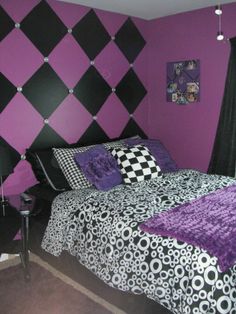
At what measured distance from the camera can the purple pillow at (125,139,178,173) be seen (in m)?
3.30

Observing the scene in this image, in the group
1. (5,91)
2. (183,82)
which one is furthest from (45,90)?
(183,82)

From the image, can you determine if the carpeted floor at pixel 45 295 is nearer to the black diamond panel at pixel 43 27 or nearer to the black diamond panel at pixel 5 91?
the black diamond panel at pixel 5 91

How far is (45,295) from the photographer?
2.47 m

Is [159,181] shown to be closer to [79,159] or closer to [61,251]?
[79,159]

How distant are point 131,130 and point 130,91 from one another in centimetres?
45

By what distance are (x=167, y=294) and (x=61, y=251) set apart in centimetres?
99

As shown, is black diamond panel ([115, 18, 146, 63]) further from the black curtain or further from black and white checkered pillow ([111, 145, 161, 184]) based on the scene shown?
black and white checkered pillow ([111, 145, 161, 184])

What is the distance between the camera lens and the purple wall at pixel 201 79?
11.1 feet

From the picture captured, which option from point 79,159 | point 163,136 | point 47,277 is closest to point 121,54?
point 163,136

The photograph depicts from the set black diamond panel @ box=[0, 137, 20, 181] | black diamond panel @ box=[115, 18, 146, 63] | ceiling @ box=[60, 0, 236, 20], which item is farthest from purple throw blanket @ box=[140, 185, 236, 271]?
black diamond panel @ box=[115, 18, 146, 63]

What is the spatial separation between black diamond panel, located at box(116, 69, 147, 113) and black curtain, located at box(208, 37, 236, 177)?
40.3 inches

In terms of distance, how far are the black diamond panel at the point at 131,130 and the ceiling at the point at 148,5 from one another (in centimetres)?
119

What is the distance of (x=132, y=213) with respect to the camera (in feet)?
7.30

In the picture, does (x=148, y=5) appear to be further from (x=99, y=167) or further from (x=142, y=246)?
(x=142, y=246)
